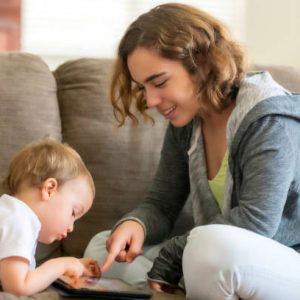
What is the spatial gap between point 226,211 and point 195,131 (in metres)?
0.29

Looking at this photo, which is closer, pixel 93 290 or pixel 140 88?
pixel 93 290

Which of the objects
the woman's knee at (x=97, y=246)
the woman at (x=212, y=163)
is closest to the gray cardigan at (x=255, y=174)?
the woman at (x=212, y=163)

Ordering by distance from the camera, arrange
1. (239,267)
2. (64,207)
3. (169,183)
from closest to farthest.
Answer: (239,267) < (64,207) < (169,183)

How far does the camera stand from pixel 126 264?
168 centimetres

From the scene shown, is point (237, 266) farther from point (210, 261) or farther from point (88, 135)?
point (88, 135)

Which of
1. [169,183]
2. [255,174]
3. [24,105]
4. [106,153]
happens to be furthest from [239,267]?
[24,105]

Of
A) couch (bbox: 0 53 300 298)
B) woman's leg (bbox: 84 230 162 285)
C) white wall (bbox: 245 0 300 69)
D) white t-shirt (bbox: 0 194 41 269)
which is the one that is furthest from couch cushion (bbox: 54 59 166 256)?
white wall (bbox: 245 0 300 69)

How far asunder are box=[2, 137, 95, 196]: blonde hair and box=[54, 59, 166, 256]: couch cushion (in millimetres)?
455

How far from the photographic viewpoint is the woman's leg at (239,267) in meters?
1.28

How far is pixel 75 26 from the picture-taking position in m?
2.67

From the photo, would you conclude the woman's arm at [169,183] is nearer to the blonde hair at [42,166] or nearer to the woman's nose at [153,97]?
the woman's nose at [153,97]

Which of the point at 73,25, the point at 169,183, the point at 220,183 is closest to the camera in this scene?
the point at 220,183

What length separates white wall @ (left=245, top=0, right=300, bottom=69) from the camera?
269 centimetres

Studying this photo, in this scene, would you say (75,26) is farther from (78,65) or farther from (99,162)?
(99,162)
